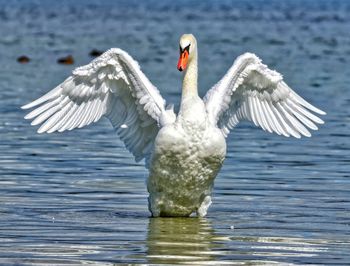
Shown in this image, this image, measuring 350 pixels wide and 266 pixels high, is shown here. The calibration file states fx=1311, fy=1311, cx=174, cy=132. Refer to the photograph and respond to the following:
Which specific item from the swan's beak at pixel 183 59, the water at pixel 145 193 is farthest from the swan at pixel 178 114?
the water at pixel 145 193

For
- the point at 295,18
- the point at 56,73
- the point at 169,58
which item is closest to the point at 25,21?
the point at 295,18

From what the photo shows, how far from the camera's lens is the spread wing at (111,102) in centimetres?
1362

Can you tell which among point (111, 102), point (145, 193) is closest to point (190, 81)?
point (111, 102)

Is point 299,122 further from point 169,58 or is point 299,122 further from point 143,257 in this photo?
point 169,58

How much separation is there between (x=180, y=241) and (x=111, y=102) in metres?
2.56

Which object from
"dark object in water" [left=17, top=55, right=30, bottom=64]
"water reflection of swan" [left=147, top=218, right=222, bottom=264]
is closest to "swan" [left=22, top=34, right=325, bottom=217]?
"water reflection of swan" [left=147, top=218, right=222, bottom=264]

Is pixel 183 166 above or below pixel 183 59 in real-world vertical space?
below

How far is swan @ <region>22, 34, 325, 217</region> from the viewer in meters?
13.0

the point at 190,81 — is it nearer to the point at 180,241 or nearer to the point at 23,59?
the point at 180,241

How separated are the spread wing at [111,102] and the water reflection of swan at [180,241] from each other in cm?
113

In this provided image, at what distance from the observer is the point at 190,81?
44.7 feet

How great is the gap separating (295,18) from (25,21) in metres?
13.2

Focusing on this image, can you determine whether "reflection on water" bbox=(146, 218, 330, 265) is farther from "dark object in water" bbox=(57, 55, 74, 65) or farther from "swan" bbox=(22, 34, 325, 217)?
"dark object in water" bbox=(57, 55, 74, 65)

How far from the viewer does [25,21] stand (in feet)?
182
